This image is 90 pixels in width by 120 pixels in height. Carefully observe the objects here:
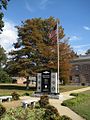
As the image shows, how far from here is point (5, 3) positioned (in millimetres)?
27453

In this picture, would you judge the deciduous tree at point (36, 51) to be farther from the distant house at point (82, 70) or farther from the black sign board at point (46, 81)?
the distant house at point (82, 70)

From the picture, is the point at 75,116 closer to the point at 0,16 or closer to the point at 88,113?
the point at 88,113

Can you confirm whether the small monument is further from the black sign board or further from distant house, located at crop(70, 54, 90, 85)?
distant house, located at crop(70, 54, 90, 85)

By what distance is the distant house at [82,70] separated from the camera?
292ft

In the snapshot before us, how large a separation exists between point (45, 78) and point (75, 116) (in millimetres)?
18956

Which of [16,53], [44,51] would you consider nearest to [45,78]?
[44,51]

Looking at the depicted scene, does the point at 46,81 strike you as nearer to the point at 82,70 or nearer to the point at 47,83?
the point at 47,83

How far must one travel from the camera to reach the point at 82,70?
90.4 metres

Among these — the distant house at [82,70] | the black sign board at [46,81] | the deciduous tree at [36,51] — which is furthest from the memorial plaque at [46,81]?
the distant house at [82,70]

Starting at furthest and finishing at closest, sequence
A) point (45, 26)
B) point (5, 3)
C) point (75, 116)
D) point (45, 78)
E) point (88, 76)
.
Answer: point (88, 76), point (45, 26), point (45, 78), point (5, 3), point (75, 116)

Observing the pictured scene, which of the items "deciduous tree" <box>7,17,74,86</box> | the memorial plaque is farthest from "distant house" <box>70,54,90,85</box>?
the memorial plaque

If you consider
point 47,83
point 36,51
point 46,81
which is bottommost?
point 47,83

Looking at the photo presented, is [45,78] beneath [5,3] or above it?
beneath

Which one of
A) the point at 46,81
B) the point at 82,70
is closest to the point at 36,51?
the point at 46,81
